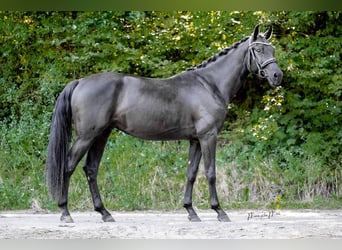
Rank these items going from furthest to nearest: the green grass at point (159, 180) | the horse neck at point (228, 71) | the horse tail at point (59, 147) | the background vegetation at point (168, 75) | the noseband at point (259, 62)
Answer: the background vegetation at point (168, 75) < the green grass at point (159, 180) < the horse neck at point (228, 71) < the noseband at point (259, 62) < the horse tail at point (59, 147)

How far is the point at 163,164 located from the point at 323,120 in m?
2.50

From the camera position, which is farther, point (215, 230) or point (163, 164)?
point (163, 164)

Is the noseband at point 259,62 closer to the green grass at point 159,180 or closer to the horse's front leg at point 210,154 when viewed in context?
the horse's front leg at point 210,154

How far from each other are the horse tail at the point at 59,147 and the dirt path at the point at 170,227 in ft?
1.19

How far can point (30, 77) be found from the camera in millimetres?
10117

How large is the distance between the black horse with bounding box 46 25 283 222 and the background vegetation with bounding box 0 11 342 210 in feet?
6.42

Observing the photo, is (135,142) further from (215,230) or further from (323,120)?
(215,230)

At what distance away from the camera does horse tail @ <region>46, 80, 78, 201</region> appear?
5.63 meters

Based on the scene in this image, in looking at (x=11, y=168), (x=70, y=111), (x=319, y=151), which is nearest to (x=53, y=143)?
(x=70, y=111)

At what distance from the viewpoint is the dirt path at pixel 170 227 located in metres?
5.11

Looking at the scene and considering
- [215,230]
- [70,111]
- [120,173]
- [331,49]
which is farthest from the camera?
[331,49]

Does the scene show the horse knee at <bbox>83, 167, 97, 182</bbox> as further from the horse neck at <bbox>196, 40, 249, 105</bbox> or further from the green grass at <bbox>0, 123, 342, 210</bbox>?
the green grass at <bbox>0, 123, 342, 210</bbox>

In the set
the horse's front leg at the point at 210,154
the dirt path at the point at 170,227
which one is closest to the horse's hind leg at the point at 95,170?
the dirt path at the point at 170,227

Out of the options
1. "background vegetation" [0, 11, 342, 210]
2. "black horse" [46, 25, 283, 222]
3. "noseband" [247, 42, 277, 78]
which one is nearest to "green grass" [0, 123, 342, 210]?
"background vegetation" [0, 11, 342, 210]
